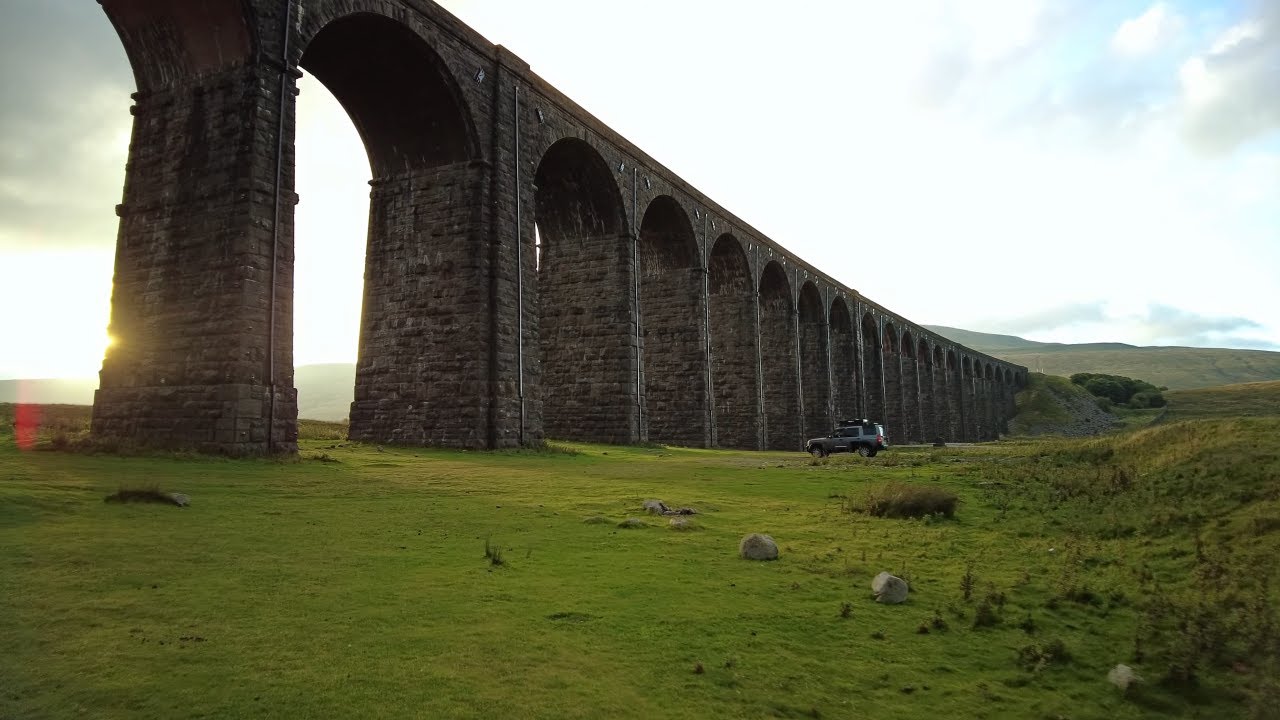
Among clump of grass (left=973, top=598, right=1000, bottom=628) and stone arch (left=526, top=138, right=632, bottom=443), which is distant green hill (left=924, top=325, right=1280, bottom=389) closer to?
stone arch (left=526, top=138, right=632, bottom=443)

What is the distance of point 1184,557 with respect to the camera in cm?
601

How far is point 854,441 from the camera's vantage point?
24000 millimetres

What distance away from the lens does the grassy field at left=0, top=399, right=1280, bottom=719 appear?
11.1ft

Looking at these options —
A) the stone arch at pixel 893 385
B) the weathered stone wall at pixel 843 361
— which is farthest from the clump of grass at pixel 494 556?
the stone arch at pixel 893 385

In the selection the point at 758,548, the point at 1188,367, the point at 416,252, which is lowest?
the point at 758,548

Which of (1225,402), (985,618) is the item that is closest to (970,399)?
(1225,402)

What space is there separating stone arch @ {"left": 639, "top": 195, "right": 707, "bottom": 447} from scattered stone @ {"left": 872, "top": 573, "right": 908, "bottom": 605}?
24.4 m

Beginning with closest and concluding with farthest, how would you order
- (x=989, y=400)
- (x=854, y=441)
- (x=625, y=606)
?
(x=625, y=606)
(x=854, y=441)
(x=989, y=400)

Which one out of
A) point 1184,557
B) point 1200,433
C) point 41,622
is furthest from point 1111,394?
point 41,622

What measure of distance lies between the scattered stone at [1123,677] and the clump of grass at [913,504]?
4413 mm

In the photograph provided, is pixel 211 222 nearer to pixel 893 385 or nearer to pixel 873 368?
pixel 873 368

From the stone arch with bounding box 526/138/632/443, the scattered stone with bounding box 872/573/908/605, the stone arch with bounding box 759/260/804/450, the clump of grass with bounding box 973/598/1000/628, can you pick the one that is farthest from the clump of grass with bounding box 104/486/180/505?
the stone arch with bounding box 759/260/804/450

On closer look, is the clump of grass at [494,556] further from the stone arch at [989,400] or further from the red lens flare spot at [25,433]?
the stone arch at [989,400]

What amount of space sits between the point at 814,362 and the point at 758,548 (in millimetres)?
39116
